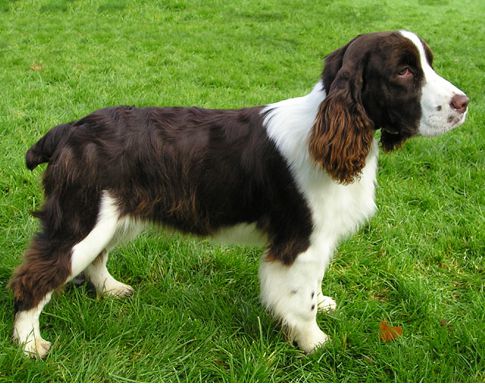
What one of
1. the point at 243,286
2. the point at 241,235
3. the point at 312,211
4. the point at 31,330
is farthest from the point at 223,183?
the point at 31,330

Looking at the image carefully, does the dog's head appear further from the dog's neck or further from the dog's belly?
the dog's belly

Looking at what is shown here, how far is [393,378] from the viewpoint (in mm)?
2672

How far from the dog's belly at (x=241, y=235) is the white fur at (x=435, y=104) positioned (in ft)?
3.24

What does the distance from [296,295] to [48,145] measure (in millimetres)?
1452

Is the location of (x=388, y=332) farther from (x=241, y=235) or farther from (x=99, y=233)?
(x=99, y=233)

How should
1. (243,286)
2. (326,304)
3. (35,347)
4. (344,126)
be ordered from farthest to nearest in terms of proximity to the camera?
(243,286), (326,304), (35,347), (344,126)

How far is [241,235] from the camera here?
304cm

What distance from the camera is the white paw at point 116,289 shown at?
3183mm

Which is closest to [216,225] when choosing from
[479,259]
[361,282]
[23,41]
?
[361,282]

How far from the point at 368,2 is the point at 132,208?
44.1 feet

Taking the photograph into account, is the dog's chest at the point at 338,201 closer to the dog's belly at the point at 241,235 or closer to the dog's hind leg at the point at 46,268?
the dog's belly at the point at 241,235

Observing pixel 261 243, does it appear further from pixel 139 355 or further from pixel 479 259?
pixel 479 259

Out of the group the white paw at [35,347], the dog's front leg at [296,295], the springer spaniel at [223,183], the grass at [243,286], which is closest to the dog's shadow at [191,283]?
the grass at [243,286]

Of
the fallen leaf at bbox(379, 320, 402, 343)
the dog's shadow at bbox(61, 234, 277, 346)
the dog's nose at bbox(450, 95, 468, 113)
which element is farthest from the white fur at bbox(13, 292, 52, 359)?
the dog's nose at bbox(450, 95, 468, 113)
